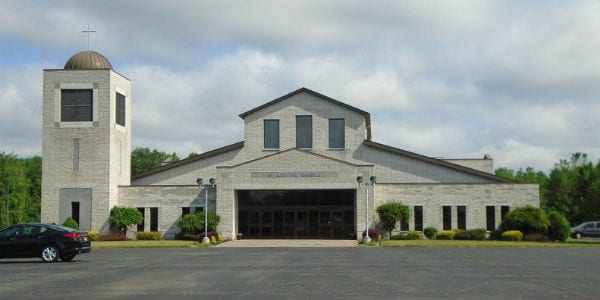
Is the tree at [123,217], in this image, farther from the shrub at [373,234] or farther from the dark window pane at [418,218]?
the dark window pane at [418,218]

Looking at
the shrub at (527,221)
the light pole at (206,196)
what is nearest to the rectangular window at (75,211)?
the light pole at (206,196)

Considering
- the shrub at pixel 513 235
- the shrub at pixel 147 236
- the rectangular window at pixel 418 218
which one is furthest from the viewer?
the rectangular window at pixel 418 218

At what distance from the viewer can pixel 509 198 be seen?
52.8m

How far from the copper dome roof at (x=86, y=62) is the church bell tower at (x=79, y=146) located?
0.68m

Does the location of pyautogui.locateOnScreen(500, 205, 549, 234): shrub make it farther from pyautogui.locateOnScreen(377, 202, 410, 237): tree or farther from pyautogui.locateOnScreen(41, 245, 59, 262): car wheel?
pyautogui.locateOnScreen(41, 245, 59, 262): car wheel

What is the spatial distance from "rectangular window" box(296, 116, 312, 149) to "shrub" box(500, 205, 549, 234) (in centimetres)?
1487

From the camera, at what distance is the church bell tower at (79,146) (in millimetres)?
52469

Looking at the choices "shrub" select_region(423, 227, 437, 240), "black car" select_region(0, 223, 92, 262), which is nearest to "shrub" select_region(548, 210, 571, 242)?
"shrub" select_region(423, 227, 437, 240)

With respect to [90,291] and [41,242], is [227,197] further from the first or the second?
[90,291]

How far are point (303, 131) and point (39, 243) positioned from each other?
94.5 ft

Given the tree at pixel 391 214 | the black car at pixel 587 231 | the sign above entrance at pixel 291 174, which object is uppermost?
the sign above entrance at pixel 291 174

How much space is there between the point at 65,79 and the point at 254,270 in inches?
1307

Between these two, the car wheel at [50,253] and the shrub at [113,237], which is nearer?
the car wheel at [50,253]

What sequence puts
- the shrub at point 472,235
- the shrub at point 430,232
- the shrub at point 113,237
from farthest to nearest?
the shrub at point 430,232 → the shrub at point 113,237 → the shrub at point 472,235
